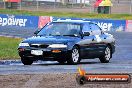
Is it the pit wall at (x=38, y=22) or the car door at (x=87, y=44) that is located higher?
the car door at (x=87, y=44)

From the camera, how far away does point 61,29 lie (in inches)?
697

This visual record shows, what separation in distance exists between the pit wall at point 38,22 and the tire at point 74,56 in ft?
82.1

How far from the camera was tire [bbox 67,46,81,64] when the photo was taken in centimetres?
1658

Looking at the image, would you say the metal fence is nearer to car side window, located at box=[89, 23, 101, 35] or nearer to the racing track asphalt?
the racing track asphalt

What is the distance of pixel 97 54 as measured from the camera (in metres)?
18.4

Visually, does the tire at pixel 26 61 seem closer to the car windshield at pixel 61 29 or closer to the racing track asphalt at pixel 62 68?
the racing track asphalt at pixel 62 68

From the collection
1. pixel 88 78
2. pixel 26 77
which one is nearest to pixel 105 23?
pixel 26 77

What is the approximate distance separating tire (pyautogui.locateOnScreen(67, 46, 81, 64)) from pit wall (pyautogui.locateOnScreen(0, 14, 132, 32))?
82.1 feet

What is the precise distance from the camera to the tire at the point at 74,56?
16578mm

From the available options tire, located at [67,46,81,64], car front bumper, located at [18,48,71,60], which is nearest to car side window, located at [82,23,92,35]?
tire, located at [67,46,81,64]

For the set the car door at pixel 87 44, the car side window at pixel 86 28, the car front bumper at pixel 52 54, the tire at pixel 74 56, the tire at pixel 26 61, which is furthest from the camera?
the car side window at pixel 86 28

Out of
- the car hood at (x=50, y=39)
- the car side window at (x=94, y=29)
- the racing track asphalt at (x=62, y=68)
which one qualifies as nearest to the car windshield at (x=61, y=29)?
the car hood at (x=50, y=39)

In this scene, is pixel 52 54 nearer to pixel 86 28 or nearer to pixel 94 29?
pixel 86 28

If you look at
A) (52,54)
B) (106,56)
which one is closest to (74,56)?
(52,54)
